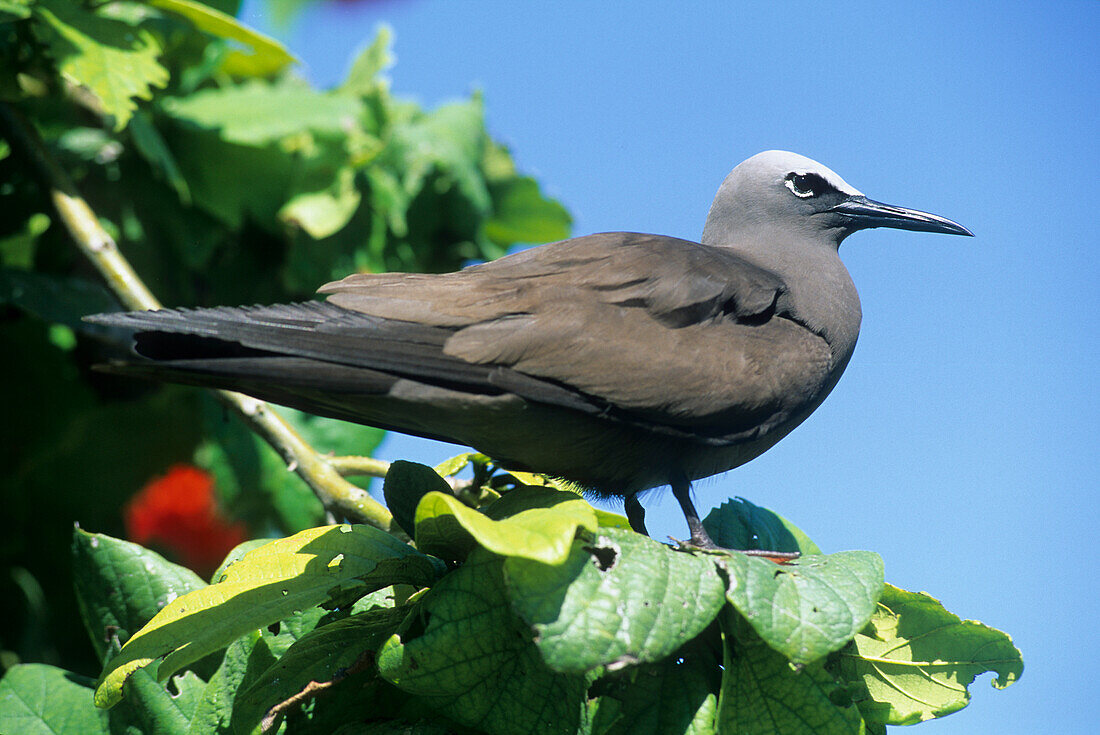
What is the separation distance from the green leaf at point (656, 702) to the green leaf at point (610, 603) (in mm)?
121

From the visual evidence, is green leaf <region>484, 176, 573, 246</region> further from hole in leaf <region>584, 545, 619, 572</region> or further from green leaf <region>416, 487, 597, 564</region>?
hole in leaf <region>584, 545, 619, 572</region>

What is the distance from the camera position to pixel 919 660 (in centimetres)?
138

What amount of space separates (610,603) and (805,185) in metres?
1.45

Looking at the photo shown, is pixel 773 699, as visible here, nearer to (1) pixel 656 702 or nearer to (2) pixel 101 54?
(1) pixel 656 702

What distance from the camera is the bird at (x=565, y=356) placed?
4.66 ft

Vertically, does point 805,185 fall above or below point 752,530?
above

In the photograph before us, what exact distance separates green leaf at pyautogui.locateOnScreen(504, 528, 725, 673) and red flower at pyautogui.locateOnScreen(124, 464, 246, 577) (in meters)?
1.74

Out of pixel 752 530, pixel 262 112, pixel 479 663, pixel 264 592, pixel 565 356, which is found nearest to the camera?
pixel 479 663

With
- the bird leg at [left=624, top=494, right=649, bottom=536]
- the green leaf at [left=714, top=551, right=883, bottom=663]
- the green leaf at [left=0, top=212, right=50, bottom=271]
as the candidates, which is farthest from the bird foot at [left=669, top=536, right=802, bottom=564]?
the green leaf at [left=0, top=212, right=50, bottom=271]

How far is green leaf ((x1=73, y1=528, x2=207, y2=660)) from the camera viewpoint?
168 centimetres

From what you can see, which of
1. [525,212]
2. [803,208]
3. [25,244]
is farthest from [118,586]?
[525,212]

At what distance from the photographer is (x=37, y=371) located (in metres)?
2.79

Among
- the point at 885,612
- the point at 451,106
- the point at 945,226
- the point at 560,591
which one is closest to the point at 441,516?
the point at 560,591

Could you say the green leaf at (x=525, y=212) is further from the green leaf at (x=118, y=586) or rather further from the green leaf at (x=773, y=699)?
the green leaf at (x=773, y=699)
